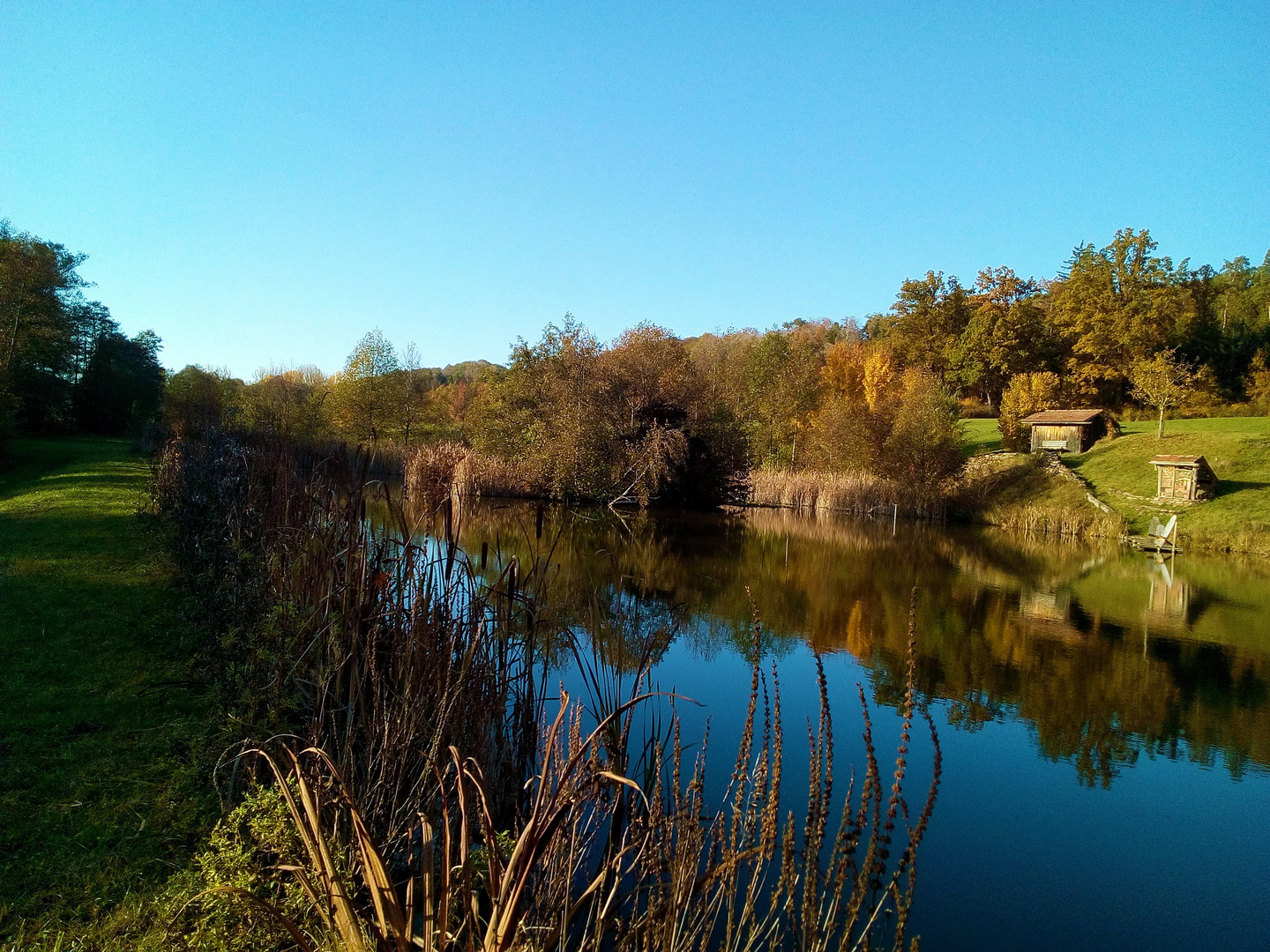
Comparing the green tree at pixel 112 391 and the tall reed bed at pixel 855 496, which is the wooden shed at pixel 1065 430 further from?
the green tree at pixel 112 391

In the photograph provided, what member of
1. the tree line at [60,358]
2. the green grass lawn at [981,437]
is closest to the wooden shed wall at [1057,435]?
the green grass lawn at [981,437]

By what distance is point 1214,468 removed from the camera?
26.0 m

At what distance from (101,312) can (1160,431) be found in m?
51.0

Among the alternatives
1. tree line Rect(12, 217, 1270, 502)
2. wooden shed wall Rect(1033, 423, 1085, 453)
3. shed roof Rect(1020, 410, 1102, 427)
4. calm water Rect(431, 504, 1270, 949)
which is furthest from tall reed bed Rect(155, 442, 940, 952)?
shed roof Rect(1020, 410, 1102, 427)

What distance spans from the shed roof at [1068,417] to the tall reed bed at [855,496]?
8.94 metres

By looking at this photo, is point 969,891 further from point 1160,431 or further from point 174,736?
point 1160,431

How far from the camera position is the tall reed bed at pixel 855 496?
27.0 meters

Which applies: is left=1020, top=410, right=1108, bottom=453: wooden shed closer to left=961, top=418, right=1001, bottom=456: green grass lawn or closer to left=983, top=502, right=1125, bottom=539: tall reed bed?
A: left=961, top=418, right=1001, bottom=456: green grass lawn

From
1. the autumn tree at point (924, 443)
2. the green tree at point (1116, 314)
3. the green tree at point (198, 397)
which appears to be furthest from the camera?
the green tree at point (1116, 314)

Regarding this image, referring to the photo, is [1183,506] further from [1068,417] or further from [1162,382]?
[1162,382]

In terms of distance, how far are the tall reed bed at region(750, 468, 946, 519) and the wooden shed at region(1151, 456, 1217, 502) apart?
21.4ft

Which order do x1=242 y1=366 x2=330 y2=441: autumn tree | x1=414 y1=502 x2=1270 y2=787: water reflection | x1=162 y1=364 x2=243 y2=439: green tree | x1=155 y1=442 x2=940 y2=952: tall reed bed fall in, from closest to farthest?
1. x1=155 y1=442 x2=940 y2=952: tall reed bed
2. x1=414 y1=502 x2=1270 y2=787: water reflection
3. x1=242 y1=366 x2=330 y2=441: autumn tree
4. x1=162 y1=364 x2=243 y2=439: green tree

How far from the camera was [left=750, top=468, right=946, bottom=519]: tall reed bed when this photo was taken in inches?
1062

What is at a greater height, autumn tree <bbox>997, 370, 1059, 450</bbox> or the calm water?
autumn tree <bbox>997, 370, 1059, 450</bbox>
